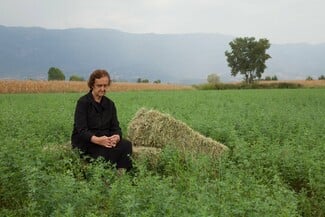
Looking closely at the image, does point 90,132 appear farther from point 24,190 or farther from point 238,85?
point 238,85

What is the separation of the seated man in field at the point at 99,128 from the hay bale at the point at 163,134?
0.88 metres

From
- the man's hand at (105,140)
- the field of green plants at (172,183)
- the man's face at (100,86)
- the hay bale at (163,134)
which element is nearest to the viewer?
the field of green plants at (172,183)

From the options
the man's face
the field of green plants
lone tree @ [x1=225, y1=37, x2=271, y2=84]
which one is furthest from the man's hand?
lone tree @ [x1=225, y1=37, x2=271, y2=84]

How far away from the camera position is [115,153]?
25.9 ft

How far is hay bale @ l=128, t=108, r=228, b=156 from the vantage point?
891 cm

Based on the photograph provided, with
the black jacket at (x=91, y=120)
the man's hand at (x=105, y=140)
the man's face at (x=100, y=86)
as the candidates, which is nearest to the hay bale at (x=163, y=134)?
the black jacket at (x=91, y=120)

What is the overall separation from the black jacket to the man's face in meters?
0.18

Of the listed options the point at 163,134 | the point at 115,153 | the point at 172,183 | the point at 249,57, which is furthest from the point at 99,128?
the point at 249,57

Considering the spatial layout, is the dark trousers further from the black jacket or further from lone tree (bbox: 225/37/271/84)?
lone tree (bbox: 225/37/271/84)

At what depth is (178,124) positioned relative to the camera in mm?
9195

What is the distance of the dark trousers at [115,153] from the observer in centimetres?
786

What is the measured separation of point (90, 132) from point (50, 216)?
3.49 metres

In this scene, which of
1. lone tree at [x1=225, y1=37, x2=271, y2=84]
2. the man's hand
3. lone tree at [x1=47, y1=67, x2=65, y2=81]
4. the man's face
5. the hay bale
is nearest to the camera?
the man's hand

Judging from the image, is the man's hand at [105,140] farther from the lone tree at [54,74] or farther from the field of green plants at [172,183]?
the lone tree at [54,74]
